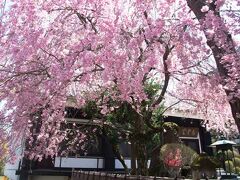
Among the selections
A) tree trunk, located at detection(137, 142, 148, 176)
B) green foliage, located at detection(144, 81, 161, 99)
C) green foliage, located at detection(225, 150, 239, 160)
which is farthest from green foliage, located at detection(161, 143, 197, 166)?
green foliage, located at detection(225, 150, 239, 160)

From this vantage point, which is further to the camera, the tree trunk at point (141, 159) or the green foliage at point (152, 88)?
the green foliage at point (152, 88)

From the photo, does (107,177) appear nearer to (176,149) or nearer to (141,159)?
(141,159)

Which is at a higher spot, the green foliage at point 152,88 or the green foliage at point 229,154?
the green foliage at point 152,88

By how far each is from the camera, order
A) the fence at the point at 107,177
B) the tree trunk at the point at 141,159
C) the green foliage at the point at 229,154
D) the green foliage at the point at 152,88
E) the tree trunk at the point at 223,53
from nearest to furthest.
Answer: the tree trunk at the point at 223,53 → the fence at the point at 107,177 → the tree trunk at the point at 141,159 → the green foliage at the point at 152,88 → the green foliage at the point at 229,154

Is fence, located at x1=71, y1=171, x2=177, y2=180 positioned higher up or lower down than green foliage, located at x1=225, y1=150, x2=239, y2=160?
lower down

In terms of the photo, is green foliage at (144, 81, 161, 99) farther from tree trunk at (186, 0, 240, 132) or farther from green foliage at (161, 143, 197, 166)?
tree trunk at (186, 0, 240, 132)

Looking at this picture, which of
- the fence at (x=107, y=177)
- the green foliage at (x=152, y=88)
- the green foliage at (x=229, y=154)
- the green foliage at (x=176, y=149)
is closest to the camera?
A: the fence at (x=107, y=177)

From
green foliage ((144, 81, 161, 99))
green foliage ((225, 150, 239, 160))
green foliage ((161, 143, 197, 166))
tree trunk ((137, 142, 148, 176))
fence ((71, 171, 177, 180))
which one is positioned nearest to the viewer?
fence ((71, 171, 177, 180))

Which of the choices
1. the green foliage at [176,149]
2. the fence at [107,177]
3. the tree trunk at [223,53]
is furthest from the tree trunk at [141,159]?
the tree trunk at [223,53]

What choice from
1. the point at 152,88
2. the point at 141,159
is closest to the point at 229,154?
the point at 152,88

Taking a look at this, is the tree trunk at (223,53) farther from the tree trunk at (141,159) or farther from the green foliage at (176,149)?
the green foliage at (176,149)

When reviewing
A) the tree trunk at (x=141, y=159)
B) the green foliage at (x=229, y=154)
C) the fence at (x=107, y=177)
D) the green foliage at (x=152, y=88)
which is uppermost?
the green foliage at (x=152, y=88)

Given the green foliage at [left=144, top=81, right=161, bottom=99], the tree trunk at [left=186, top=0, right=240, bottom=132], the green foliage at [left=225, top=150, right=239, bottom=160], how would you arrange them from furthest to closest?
the green foliage at [left=225, top=150, right=239, bottom=160], the green foliage at [left=144, top=81, right=161, bottom=99], the tree trunk at [left=186, top=0, right=240, bottom=132]

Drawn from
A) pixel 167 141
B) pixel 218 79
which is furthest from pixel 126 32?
pixel 167 141
